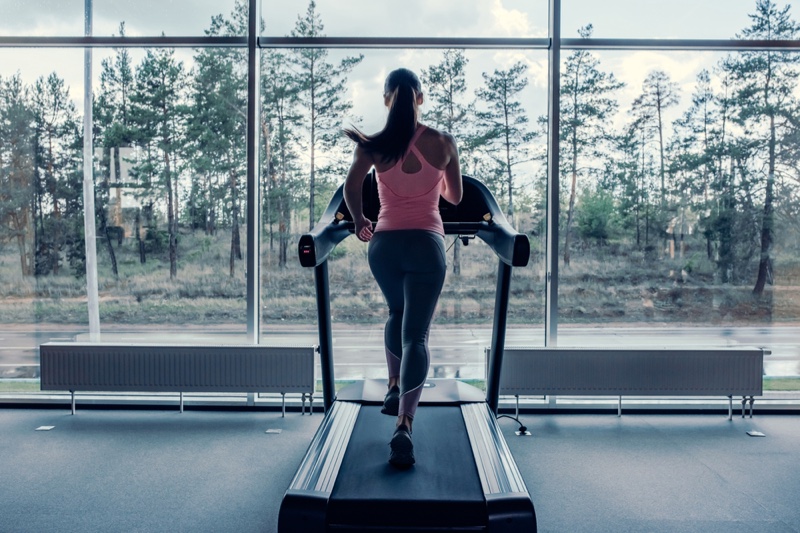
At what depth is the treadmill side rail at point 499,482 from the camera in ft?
6.86

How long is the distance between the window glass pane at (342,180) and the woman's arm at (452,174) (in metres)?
1.90

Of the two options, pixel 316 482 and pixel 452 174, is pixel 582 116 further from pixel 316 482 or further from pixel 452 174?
pixel 316 482

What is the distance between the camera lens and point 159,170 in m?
4.62

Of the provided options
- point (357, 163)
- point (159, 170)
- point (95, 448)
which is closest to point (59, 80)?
point (159, 170)

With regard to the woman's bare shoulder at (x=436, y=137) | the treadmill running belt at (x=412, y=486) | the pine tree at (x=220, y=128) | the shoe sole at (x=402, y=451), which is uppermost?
the pine tree at (x=220, y=128)

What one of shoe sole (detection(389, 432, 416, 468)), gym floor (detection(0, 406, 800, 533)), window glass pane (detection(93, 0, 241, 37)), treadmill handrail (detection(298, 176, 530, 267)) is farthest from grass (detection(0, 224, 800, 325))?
shoe sole (detection(389, 432, 416, 468))

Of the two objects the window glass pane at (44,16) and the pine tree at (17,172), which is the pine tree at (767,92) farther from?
the pine tree at (17,172)

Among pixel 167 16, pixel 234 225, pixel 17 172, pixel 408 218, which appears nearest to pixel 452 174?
pixel 408 218

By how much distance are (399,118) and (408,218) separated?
403 millimetres

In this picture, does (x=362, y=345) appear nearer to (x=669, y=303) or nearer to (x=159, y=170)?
(x=159, y=170)

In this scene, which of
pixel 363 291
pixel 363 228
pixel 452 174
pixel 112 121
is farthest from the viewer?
pixel 363 291

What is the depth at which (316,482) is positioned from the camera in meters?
2.27

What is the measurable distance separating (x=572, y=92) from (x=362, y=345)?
2.45m

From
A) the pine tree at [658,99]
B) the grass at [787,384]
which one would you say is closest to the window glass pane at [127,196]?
the pine tree at [658,99]
